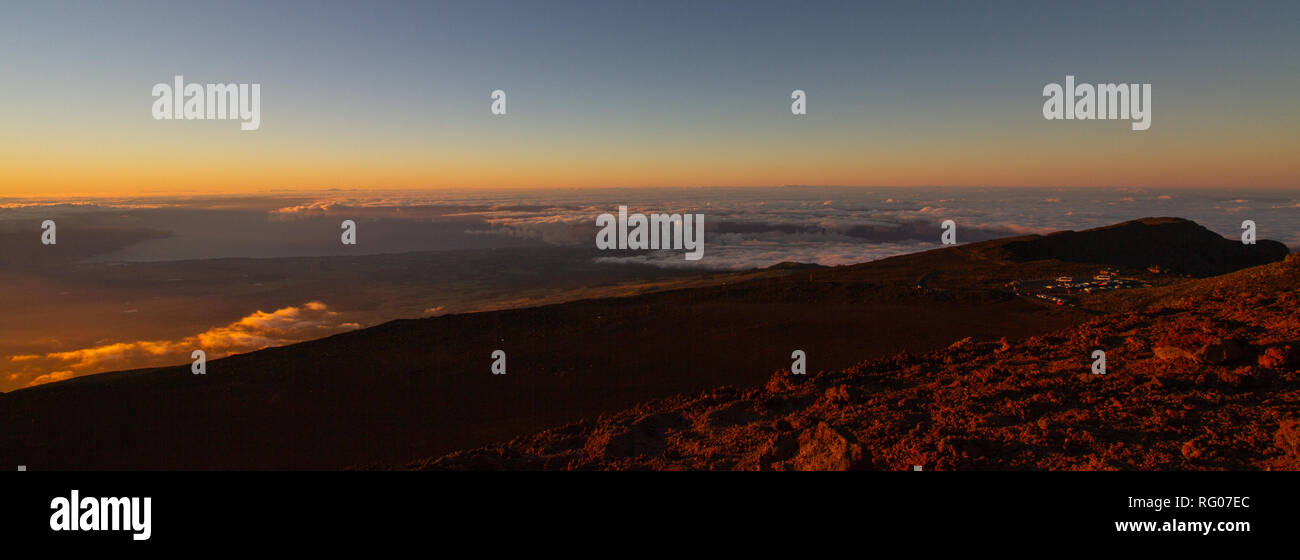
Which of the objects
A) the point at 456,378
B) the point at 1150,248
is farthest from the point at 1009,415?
the point at 1150,248

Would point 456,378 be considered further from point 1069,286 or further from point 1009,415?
point 1069,286

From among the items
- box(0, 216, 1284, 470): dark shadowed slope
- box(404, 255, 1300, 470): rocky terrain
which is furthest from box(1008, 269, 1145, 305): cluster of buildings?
box(404, 255, 1300, 470): rocky terrain

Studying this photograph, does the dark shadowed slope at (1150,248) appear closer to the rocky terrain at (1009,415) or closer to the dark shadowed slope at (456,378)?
the dark shadowed slope at (456,378)

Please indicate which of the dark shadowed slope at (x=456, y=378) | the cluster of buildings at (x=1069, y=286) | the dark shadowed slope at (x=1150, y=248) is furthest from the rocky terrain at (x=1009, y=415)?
the dark shadowed slope at (x=1150, y=248)

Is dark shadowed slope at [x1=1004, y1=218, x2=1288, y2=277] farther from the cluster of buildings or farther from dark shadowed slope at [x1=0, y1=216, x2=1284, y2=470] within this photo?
dark shadowed slope at [x1=0, y1=216, x2=1284, y2=470]
